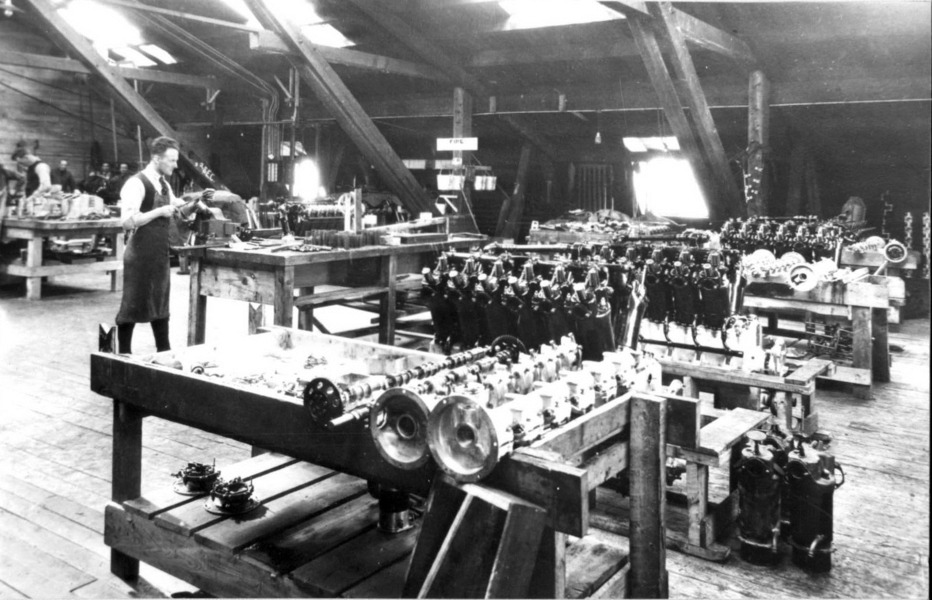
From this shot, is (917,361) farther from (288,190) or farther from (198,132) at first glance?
(198,132)

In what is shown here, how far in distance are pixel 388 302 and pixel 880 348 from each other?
3.62m

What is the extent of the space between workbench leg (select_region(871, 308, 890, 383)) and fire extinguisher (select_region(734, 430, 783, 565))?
3321 mm

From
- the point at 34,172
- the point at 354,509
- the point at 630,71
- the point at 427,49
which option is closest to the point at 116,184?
the point at 34,172

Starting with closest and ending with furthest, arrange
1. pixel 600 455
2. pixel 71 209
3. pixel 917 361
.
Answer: pixel 600 455 → pixel 917 361 → pixel 71 209

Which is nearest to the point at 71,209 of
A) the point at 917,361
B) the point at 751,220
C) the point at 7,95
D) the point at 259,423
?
the point at 7,95

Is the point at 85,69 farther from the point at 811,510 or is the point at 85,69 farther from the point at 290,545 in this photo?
the point at 811,510

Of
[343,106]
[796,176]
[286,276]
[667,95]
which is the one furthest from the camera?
[796,176]

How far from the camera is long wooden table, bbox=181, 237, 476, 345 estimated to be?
5.17 metres

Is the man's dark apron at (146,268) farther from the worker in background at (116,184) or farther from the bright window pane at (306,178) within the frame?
the bright window pane at (306,178)

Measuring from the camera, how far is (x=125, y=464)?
2.88 m

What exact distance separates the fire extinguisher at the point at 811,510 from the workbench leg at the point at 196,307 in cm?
396

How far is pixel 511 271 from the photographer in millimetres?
4180

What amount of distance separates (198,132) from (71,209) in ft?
21.3

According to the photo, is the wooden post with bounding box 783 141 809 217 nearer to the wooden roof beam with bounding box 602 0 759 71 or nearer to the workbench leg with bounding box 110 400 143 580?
the wooden roof beam with bounding box 602 0 759 71
